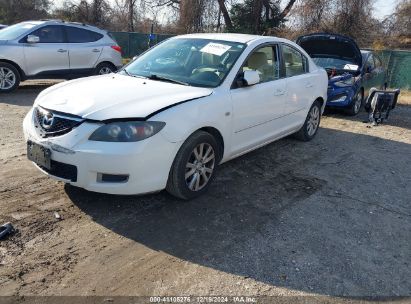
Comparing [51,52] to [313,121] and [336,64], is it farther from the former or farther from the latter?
[336,64]

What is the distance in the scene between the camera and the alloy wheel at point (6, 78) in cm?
957

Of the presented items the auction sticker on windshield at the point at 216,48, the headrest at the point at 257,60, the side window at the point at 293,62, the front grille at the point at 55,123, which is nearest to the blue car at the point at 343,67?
the side window at the point at 293,62

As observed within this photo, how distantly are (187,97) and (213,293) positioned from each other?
1954 mm

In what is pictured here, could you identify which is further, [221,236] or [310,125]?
[310,125]

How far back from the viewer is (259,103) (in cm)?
500

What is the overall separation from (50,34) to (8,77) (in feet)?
4.93

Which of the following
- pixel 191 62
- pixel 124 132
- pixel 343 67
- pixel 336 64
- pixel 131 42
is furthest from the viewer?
pixel 131 42

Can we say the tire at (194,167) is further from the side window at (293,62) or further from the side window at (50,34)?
the side window at (50,34)

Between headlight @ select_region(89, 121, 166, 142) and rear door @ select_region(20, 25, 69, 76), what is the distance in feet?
23.8

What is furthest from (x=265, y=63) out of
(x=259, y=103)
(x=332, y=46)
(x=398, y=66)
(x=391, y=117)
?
(x=398, y=66)

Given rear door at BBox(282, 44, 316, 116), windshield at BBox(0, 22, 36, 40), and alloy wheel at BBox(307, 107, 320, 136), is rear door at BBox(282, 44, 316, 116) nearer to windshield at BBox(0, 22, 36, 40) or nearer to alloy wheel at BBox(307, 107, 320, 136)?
alloy wheel at BBox(307, 107, 320, 136)

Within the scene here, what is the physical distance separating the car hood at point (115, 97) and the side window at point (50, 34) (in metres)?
6.23

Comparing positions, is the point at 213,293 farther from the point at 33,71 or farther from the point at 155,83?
the point at 33,71

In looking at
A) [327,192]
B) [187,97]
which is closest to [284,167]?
[327,192]
